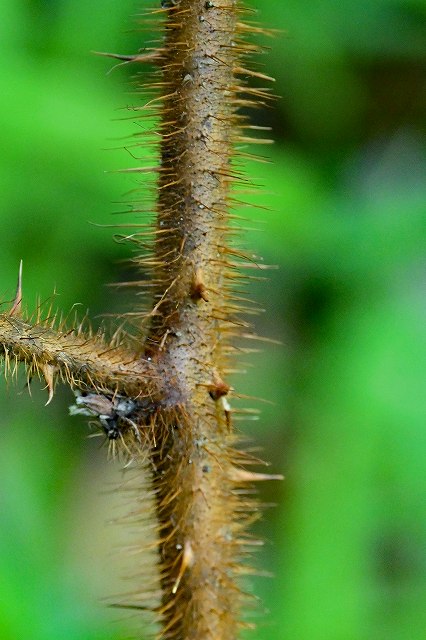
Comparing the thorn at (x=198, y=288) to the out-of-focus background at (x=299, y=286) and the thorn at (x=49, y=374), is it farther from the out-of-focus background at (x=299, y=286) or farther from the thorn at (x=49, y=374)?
the out-of-focus background at (x=299, y=286)

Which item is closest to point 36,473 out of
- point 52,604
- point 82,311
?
point 82,311

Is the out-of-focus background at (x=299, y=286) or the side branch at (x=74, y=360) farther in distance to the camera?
the out-of-focus background at (x=299, y=286)

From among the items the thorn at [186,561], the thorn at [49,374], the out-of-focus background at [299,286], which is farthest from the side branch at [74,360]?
the out-of-focus background at [299,286]

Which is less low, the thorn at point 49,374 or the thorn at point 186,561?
the thorn at point 49,374

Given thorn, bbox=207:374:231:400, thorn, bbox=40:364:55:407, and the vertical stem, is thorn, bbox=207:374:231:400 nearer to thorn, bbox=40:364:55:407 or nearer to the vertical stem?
the vertical stem

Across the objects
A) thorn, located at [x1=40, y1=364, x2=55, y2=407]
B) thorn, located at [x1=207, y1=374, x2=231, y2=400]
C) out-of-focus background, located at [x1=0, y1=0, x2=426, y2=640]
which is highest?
thorn, located at [x1=40, y1=364, x2=55, y2=407]

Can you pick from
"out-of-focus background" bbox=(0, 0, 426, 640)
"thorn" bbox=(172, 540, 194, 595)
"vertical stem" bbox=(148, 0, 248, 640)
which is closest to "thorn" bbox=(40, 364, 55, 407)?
"vertical stem" bbox=(148, 0, 248, 640)
